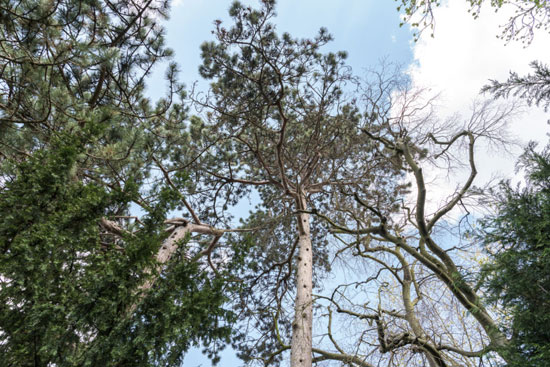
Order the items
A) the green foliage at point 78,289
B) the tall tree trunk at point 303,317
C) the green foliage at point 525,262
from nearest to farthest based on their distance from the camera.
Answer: the green foliage at point 525,262 → the green foliage at point 78,289 → the tall tree trunk at point 303,317

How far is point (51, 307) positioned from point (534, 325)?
3.98 meters

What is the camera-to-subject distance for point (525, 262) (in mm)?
2422

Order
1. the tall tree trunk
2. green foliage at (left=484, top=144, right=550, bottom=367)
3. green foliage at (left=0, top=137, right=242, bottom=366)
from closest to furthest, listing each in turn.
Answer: green foliage at (left=484, top=144, right=550, bottom=367) < green foliage at (left=0, top=137, right=242, bottom=366) < the tall tree trunk

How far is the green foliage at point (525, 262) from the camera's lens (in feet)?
7.30

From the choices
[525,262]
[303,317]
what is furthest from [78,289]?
[525,262]

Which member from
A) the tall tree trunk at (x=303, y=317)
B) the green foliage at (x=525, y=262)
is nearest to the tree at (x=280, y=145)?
the tall tree trunk at (x=303, y=317)

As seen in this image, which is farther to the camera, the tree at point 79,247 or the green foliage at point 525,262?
the tree at point 79,247

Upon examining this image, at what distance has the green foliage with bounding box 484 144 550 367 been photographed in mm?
2227

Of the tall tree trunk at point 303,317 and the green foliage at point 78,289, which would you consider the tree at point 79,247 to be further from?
the tall tree trunk at point 303,317

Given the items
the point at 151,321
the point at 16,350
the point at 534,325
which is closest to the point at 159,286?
the point at 151,321

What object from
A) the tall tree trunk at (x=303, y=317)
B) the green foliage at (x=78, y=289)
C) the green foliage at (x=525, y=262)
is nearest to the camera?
the green foliage at (x=525, y=262)

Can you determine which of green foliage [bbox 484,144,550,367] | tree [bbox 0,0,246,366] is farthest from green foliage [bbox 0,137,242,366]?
green foliage [bbox 484,144,550,367]

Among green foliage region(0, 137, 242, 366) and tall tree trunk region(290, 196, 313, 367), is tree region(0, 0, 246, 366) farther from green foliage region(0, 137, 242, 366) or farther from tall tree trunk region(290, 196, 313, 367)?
tall tree trunk region(290, 196, 313, 367)

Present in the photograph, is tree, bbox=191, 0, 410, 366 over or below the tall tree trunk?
over
